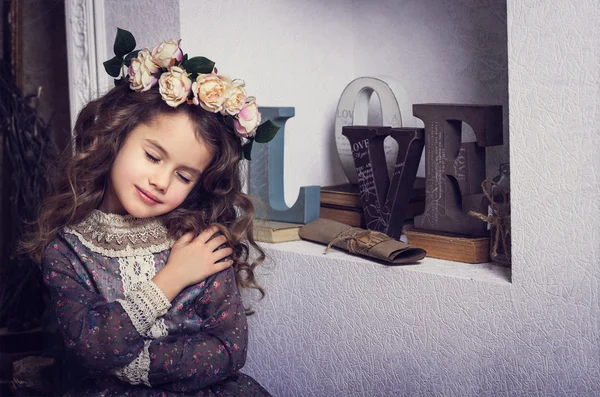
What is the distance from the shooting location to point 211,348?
4.36ft

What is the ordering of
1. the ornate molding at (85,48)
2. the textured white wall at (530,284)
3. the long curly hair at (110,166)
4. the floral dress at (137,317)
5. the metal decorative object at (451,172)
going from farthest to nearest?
1. the ornate molding at (85,48)
2. the metal decorative object at (451,172)
3. the long curly hair at (110,166)
4. the floral dress at (137,317)
5. the textured white wall at (530,284)

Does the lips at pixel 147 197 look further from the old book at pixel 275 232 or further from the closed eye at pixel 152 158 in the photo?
the old book at pixel 275 232

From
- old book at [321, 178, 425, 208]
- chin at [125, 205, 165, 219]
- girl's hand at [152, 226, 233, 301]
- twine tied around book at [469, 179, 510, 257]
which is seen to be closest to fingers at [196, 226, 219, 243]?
girl's hand at [152, 226, 233, 301]

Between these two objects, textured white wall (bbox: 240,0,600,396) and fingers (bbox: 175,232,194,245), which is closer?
textured white wall (bbox: 240,0,600,396)

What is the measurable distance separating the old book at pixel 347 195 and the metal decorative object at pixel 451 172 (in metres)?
0.17

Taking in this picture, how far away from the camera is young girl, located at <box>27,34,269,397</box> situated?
129cm

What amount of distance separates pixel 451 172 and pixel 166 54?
2.11ft

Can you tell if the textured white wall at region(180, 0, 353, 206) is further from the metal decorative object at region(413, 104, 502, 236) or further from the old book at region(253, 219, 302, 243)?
the metal decorative object at region(413, 104, 502, 236)

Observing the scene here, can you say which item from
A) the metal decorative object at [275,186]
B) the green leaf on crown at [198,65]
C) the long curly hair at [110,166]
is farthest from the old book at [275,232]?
the green leaf on crown at [198,65]

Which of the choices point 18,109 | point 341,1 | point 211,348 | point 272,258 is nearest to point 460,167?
point 272,258

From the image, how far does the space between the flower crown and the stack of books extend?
40 cm

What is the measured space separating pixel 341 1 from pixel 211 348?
1138 millimetres

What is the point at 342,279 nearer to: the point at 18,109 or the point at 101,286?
the point at 101,286

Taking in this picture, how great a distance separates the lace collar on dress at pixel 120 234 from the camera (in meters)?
1.39
